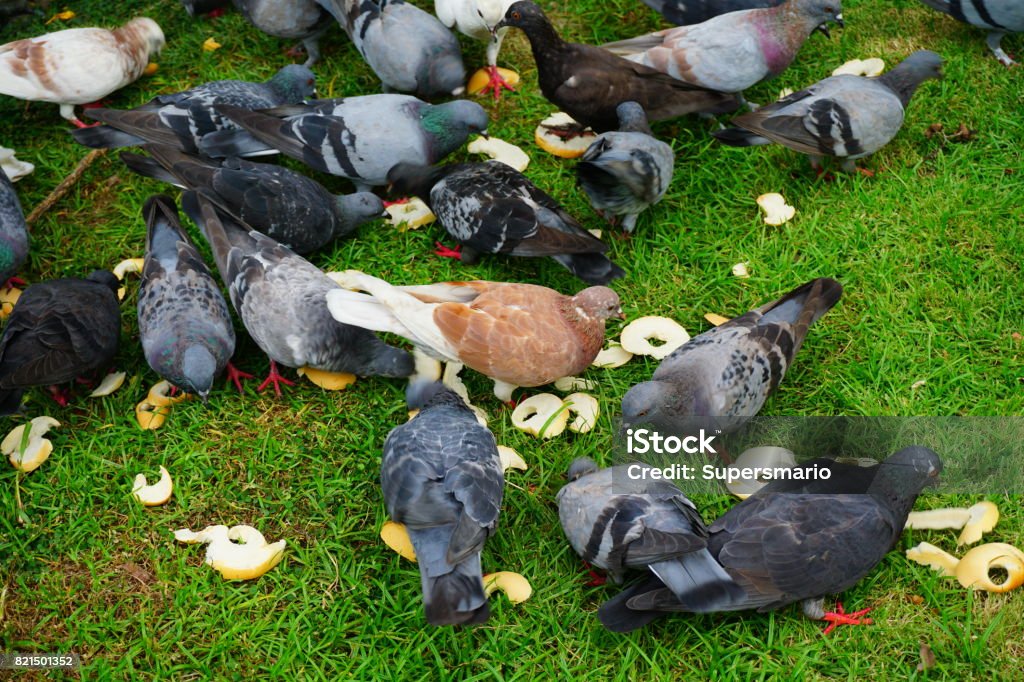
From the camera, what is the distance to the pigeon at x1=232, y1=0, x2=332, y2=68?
6.46 meters

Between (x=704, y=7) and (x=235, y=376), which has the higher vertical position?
(x=704, y=7)

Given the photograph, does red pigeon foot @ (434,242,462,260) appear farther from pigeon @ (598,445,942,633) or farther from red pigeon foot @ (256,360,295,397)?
pigeon @ (598,445,942,633)

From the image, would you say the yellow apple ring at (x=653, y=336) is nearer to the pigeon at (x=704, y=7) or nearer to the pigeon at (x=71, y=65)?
the pigeon at (x=704, y=7)

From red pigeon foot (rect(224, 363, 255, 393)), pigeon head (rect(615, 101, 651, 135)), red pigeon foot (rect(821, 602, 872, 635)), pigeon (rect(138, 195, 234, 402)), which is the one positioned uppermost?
pigeon head (rect(615, 101, 651, 135))

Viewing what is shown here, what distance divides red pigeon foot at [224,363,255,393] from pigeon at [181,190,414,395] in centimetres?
13

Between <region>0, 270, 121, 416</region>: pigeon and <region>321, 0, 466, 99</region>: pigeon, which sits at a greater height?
<region>321, 0, 466, 99</region>: pigeon

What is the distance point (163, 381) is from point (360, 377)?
1.13 metres

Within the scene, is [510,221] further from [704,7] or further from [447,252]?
[704,7]

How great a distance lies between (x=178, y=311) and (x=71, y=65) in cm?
245

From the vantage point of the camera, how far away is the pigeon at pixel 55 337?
468 cm

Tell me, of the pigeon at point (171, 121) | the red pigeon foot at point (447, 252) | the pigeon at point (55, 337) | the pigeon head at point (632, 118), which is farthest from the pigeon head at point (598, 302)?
the pigeon at point (171, 121)

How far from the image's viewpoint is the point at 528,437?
15.7 ft

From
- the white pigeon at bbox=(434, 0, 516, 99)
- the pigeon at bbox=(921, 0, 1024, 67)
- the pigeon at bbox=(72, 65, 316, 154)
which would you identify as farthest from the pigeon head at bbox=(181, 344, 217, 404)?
the pigeon at bbox=(921, 0, 1024, 67)

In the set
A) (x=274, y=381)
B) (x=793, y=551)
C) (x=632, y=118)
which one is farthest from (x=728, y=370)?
(x=274, y=381)
